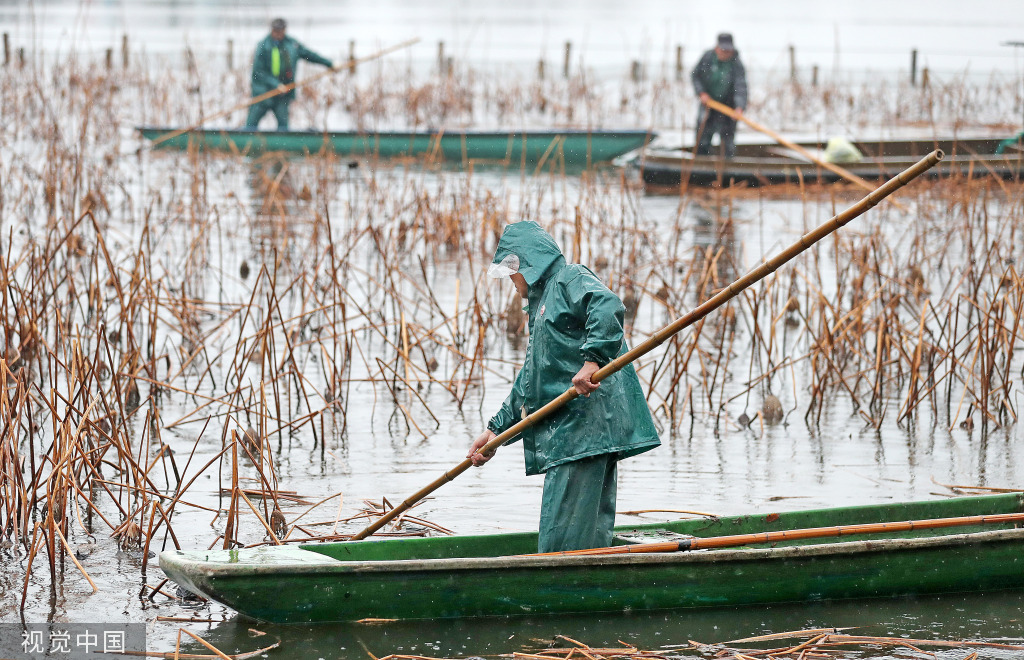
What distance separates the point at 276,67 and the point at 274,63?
8 cm

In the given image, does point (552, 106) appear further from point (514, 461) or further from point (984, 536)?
point (984, 536)

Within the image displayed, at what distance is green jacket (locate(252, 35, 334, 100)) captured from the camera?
17.5 metres

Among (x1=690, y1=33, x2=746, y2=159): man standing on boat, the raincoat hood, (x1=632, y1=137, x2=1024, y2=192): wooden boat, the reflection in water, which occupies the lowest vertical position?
the reflection in water

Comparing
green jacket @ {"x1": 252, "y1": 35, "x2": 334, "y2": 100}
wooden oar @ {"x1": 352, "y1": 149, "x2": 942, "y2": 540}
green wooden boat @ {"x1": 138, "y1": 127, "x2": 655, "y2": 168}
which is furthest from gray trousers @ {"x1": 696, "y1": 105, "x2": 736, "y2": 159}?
wooden oar @ {"x1": 352, "y1": 149, "x2": 942, "y2": 540}

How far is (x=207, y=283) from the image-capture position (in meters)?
10.5

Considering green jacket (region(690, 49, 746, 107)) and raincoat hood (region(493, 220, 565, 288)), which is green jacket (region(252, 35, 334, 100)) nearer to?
green jacket (region(690, 49, 746, 107))

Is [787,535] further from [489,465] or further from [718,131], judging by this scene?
[718,131]

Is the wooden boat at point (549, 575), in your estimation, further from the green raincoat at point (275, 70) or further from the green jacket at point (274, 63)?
the green jacket at point (274, 63)

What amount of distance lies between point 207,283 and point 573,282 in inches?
262

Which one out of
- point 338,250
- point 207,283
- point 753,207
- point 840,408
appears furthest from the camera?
point 753,207

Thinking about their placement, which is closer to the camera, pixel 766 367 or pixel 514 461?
pixel 514 461

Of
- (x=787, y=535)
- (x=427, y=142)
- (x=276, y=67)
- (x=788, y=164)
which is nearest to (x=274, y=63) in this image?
(x=276, y=67)

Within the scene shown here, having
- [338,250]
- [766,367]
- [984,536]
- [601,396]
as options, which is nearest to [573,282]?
[601,396]

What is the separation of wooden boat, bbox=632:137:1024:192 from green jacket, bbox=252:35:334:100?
502 cm
